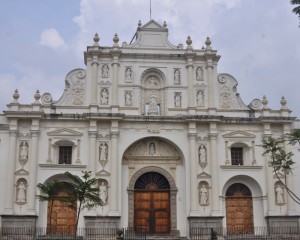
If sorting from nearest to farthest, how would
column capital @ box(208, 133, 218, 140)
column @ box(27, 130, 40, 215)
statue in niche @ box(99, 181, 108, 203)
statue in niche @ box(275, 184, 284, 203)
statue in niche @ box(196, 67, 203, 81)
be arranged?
1. column @ box(27, 130, 40, 215)
2. statue in niche @ box(99, 181, 108, 203)
3. statue in niche @ box(275, 184, 284, 203)
4. column capital @ box(208, 133, 218, 140)
5. statue in niche @ box(196, 67, 203, 81)

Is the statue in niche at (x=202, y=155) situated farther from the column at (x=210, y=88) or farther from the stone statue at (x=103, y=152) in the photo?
the stone statue at (x=103, y=152)

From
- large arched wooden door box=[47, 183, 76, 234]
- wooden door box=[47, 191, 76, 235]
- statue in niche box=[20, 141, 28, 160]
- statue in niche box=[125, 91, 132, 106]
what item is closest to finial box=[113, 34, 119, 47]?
statue in niche box=[125, 91, 132, 106]

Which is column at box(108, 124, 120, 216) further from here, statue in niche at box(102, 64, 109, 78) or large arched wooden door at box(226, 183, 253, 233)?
large arched wooden door at box(226, 183, 253, 233)

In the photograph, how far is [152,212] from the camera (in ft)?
98.4

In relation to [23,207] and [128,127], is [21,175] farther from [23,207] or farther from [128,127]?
[128,127]

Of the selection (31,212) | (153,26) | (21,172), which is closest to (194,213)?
(31,212)

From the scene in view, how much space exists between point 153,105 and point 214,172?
19.1ft

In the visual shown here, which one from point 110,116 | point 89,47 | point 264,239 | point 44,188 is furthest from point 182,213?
point 89,47

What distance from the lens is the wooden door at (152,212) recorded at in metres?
29.6

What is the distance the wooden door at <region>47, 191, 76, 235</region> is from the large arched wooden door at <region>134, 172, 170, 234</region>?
3945 mm

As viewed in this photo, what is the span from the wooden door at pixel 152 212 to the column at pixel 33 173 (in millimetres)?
6277

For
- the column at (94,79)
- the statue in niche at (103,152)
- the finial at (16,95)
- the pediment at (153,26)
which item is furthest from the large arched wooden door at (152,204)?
the pediment at (153,26)

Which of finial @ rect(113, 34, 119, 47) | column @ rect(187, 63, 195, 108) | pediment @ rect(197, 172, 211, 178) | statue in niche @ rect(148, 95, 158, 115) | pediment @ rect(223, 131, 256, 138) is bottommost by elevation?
pediment @ rect(197, 172, 211, 178)

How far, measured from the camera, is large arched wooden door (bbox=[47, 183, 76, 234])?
2844 cm
